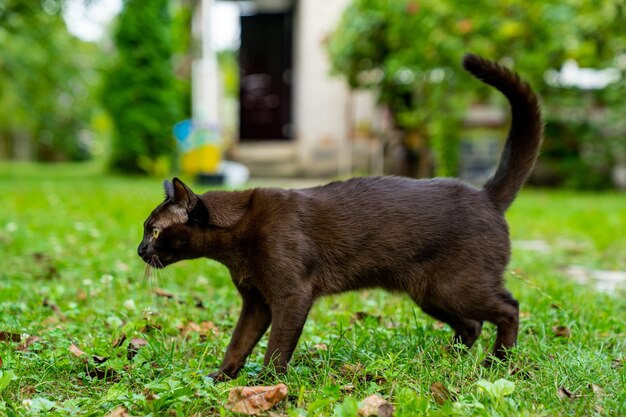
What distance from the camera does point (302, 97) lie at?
13828mm

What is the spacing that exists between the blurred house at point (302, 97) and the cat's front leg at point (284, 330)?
33.2 feet

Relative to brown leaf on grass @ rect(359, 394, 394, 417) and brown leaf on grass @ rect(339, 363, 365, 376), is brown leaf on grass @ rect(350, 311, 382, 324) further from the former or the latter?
brown leaf on grass @ rect(359, 394, 394, 417)

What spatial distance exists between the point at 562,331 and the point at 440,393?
968mm

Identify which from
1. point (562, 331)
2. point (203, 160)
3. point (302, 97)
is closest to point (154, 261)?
point (562, 331)

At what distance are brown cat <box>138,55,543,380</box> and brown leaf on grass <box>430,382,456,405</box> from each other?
1.63 feet

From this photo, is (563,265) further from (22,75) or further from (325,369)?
(22,75)

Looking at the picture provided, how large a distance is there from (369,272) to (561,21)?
8283mm

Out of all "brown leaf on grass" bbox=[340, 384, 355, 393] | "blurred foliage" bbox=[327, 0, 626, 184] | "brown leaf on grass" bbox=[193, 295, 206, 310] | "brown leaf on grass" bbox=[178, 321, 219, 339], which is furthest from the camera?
"blurred foliage" bbox=[327, 0, 626, 184]

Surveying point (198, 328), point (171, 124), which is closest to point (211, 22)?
point (171, 124)

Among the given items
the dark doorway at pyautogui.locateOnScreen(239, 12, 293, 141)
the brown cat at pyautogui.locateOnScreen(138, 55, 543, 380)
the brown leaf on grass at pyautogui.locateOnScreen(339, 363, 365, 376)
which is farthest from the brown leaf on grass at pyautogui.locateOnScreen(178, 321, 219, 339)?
the dark doorway at pyautogui.locateOnScreen(239, 12, 293, 141)

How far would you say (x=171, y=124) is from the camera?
13.3 meters

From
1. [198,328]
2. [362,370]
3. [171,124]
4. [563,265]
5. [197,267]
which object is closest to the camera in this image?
[362,370]

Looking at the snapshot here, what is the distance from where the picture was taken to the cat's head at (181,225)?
231cm

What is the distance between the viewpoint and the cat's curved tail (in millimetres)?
2594
